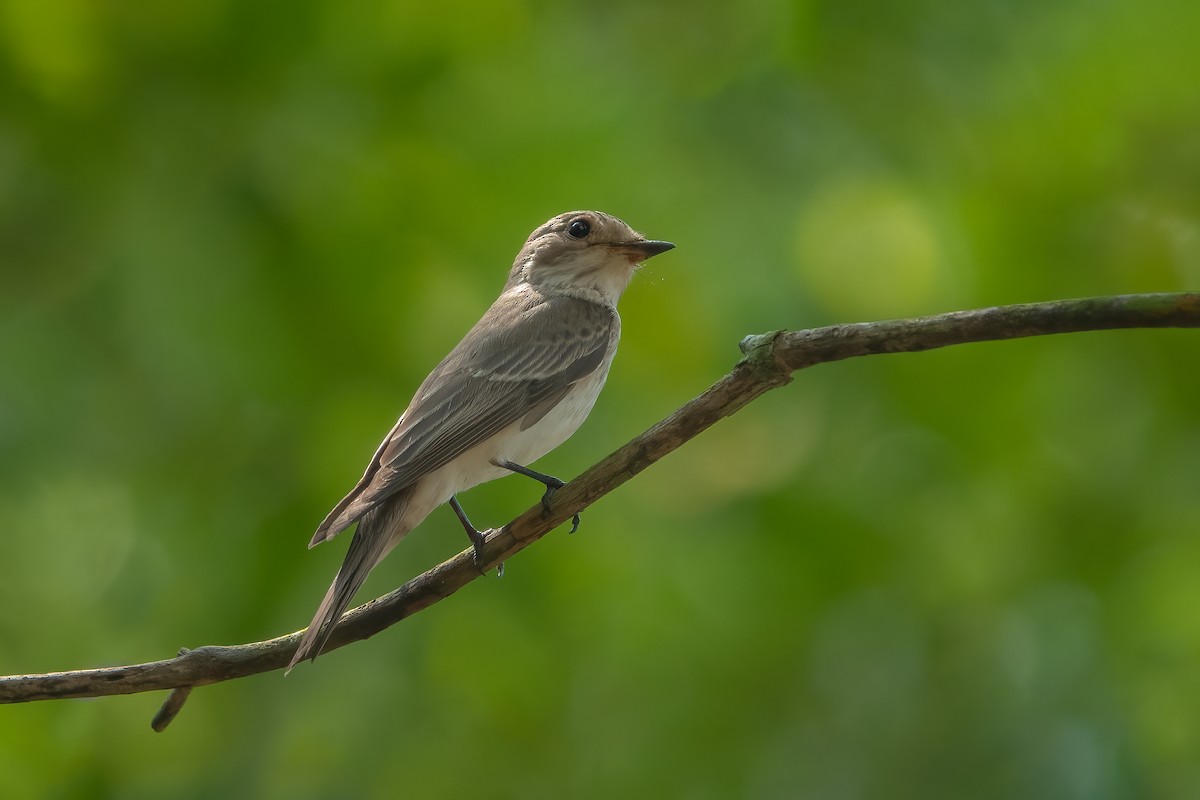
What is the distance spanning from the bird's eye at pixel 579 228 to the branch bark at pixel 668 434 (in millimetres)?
1928

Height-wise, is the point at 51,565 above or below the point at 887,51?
below

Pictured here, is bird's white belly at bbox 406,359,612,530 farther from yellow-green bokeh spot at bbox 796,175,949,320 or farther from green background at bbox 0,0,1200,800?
yellow-green bokeh spot at bbox 796,175,949,320

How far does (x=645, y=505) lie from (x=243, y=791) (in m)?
1.97

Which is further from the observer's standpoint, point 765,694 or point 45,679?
point 765,694

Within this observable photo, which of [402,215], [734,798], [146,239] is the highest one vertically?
[146,239]

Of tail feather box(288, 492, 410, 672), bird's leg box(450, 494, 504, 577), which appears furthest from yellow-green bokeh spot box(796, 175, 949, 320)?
tail feather box(288, 492, 410, 672)

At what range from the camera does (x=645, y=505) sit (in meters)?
5.32

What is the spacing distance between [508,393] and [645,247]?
899 millimetres

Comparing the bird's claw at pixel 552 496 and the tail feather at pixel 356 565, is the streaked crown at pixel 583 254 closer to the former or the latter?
the bird's claw at pixel 552 496

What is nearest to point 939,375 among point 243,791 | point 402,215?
point 402,215

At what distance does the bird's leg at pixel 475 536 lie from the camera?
3373mm

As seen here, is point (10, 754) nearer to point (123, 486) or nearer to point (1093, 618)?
point (123, 486)

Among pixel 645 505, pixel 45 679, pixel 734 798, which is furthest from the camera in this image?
pixel 645 505

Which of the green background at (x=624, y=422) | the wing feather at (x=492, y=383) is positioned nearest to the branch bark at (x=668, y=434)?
the wing feather at (x=492, y=383)
